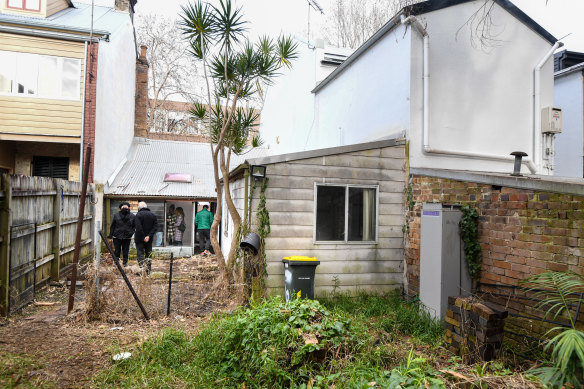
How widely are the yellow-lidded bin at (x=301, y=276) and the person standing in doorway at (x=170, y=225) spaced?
7.58 metres

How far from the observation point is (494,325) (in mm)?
4062

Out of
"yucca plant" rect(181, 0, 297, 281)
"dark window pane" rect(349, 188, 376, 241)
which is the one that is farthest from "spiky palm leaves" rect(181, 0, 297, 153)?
"dark window pane" rect(349, 188, 376, 241)

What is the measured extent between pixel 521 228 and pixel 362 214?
2.70m

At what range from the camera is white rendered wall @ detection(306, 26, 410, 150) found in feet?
24.0

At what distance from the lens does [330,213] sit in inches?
265

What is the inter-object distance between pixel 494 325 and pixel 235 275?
461cm

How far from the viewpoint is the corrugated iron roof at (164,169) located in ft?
40.7

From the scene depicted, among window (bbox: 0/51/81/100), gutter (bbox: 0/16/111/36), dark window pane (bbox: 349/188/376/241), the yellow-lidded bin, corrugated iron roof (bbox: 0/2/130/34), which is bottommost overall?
the yellow-lidded bin

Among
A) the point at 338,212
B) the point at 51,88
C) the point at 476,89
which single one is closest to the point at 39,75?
the point at 51,88

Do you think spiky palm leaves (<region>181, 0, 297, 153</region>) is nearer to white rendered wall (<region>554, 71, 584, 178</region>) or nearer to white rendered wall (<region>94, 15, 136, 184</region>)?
white rendered wall (<region>94, 15, 136, 184</region>)

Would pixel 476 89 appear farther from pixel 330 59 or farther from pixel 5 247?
pixel 5 247

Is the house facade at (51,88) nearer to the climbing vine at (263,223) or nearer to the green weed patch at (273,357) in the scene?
the climbing vine at (263,223)

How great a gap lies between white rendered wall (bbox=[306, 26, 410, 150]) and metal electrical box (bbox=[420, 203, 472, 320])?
7.51 ft

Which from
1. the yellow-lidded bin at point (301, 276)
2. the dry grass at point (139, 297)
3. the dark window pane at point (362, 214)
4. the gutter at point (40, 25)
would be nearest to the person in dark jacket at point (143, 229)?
the dry grass at point (139, 297)
